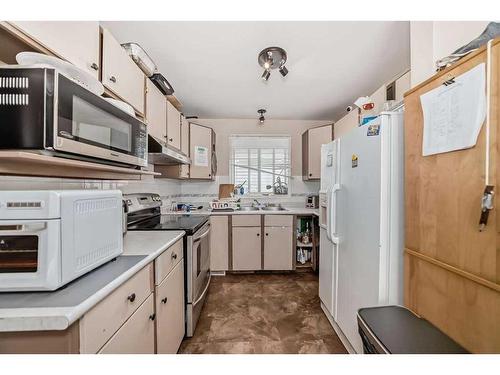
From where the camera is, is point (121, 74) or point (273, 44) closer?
point (121, 74)

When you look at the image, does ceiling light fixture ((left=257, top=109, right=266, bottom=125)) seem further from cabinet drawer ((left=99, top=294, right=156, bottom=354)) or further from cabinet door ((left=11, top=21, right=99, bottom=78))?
cabinet drawer ((left=99, top=294, right=156, bottom=354))

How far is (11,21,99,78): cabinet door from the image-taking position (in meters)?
0.79

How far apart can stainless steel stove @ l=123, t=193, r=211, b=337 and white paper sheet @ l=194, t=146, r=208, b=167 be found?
87cm

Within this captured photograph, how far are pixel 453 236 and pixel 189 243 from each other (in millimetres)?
1562

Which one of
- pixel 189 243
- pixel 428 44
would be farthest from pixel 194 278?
pixel 428 44

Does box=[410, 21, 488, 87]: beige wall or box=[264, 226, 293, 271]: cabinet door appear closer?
box=[410, 21, 488, 87]: beige wall

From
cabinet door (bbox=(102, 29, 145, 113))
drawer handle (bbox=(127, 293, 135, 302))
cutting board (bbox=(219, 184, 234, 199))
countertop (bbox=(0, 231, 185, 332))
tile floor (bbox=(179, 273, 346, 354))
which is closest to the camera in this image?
countertop (bbox=(0, 231, 185, 332))

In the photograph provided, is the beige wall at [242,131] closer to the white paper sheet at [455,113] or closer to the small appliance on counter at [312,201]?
the small appliance on counter at [312,201]

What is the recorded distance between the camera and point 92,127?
92 centimetres

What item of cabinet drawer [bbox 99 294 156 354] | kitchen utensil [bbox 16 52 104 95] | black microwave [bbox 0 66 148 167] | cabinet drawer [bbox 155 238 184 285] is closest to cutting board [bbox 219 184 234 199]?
cabinet drawer [bbox 155 238 184 285]

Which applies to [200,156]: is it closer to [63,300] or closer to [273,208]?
[273,208]

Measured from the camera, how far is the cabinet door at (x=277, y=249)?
293 centimetres
